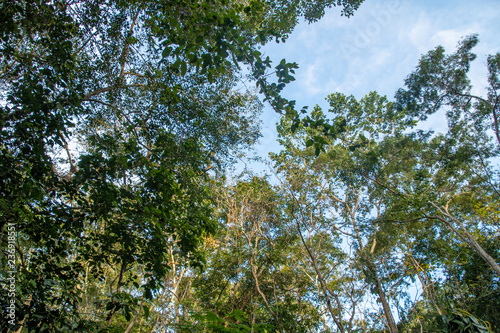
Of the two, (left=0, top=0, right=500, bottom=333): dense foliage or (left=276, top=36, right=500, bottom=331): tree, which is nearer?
(left=0, top=0, right=500, bottom=333): dense foliage

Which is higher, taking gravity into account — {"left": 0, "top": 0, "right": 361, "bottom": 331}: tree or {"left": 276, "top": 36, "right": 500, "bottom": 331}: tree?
{"left": 276, "top": 36, "right": 500, "bottom": 331}: tree

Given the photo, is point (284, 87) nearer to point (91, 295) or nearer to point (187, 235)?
point (187, 235)

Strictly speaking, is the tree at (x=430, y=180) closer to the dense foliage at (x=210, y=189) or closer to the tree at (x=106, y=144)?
the dense foliage at (x=210, y=189)

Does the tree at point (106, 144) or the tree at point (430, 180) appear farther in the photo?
the tree at point (430, 180)

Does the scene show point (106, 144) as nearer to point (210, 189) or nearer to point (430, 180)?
point (210, 189)

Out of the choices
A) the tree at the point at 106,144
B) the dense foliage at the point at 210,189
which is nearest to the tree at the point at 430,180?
the dense foliage at the point at 210,189

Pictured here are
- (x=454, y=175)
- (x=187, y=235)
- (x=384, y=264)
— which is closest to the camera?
(x=187, y=235)

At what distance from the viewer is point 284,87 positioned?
1.83m

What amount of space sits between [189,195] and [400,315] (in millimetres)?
11428

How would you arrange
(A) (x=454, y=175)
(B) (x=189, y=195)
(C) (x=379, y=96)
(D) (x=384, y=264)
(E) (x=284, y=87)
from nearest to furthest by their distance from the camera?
(E) (x=284, y=87), (B) (x=189, y=195), (D) (x=384, y=264), (A) (x=454, y=175), (C) (x=379, y=96)

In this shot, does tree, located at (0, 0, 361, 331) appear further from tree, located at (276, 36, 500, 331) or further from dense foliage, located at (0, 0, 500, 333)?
tree, located at (276, 36, 500, 331)

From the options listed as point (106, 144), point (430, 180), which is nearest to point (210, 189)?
point (106, 144)

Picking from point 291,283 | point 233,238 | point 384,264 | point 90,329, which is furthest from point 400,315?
point 90,329

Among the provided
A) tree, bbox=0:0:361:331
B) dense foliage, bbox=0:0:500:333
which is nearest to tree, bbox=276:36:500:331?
dense foliage, bbox=0:0:500:333
